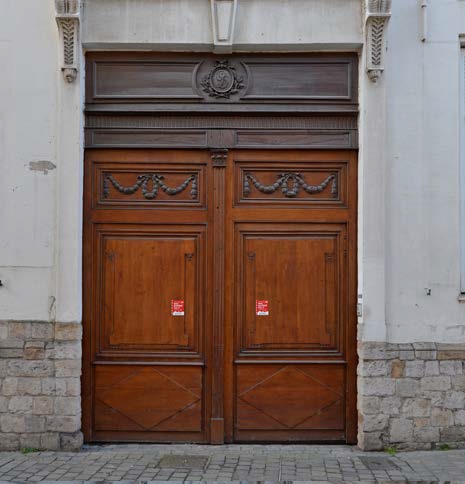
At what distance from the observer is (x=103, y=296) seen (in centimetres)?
776

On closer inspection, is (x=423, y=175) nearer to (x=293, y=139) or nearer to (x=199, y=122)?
(x=293, y=139)

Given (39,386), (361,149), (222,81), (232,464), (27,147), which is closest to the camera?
(232,464)

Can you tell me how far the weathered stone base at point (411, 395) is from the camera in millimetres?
7449

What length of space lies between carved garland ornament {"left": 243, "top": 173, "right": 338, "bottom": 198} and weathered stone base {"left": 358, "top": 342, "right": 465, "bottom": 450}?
1764mm

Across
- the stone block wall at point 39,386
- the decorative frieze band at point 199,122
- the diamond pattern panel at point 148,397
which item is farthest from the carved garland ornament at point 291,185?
the stone block wall at point 39,386

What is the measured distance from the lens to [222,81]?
7.81 metres

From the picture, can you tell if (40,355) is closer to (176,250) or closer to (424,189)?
(176,250)

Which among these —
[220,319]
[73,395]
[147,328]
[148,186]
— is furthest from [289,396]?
[148,186]

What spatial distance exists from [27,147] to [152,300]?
2.12m

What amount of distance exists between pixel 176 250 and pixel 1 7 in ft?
10.6

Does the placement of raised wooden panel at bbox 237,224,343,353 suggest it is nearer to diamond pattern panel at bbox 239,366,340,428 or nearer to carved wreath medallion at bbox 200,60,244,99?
diamond pattern panel at bbox 239,366,340,428

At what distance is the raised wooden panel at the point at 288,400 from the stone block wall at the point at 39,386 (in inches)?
70.5

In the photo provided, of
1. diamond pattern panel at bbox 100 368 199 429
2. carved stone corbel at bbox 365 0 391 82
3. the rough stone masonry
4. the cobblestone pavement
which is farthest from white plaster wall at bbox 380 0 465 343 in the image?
diamond pattern panel at bbox 100 368 199 429

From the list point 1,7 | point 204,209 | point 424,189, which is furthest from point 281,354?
point 1,7
